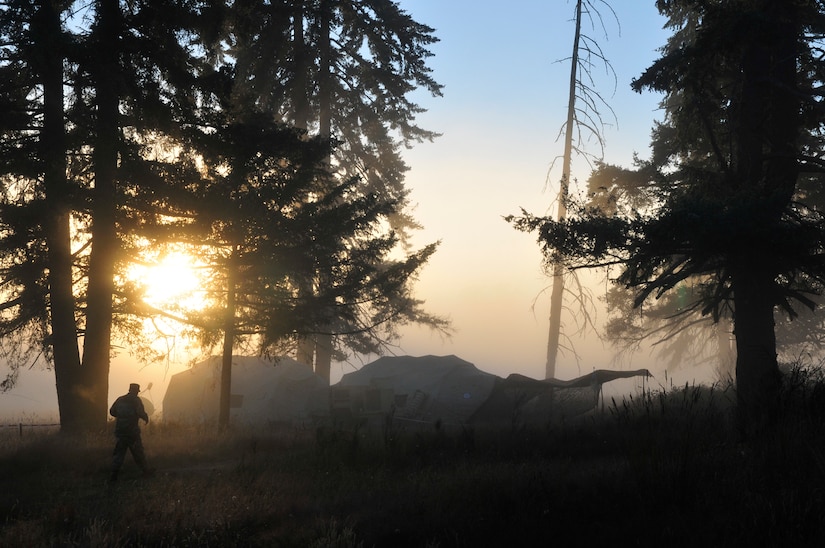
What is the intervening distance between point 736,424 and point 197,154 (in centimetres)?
1259

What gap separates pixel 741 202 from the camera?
1129 cm

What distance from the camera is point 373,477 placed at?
8734mm

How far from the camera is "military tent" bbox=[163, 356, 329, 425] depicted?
21719 millimetres

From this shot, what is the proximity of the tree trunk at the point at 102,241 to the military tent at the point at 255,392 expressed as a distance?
7.00m

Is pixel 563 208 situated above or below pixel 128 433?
above

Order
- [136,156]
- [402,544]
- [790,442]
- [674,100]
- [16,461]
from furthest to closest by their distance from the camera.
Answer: [674,100]
[136,156]
[16,461]
[790,442]
[402,544]

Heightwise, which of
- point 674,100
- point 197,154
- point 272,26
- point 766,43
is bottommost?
point 197,154

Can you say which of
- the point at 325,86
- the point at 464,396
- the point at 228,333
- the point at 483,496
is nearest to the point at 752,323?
the point at 483,496

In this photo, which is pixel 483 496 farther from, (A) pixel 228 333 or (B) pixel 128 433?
(A) pixel 228 333

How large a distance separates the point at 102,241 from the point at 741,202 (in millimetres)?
13085

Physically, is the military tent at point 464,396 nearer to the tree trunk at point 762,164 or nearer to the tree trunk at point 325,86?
the tree trunk at point 325,86

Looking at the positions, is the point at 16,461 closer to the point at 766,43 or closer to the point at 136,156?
the point at 136,156

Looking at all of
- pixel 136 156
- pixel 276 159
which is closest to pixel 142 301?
pixel 136 156

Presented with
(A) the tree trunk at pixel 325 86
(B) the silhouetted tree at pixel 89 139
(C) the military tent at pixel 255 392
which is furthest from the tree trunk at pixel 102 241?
(A) the tree trunk at pixel 325 86
